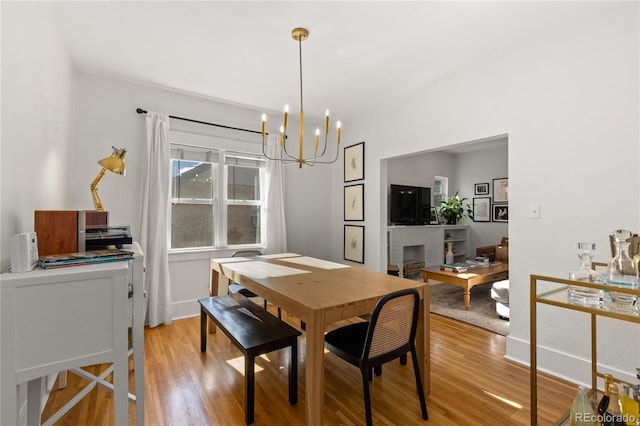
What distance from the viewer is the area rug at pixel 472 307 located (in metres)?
3.16

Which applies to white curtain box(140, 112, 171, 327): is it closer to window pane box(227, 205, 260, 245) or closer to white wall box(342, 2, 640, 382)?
window pane box(227, 205, 260, 245)

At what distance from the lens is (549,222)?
7.61 ft

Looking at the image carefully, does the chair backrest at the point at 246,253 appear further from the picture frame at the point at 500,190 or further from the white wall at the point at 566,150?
the picture frame at the point at 500,190

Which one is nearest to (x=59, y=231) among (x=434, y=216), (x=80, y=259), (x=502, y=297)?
(x=80, y=259)

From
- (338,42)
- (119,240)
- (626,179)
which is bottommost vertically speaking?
(119,240)

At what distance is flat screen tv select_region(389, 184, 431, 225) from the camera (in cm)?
538

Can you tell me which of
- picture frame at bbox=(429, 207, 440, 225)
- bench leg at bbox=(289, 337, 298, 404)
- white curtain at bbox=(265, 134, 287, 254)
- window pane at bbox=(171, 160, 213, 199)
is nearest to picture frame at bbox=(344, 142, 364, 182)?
white curtain at bbox=(265, 134, 287, 254)

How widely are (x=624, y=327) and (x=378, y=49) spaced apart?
272 cm

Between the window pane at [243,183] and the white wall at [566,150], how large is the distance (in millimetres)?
2595

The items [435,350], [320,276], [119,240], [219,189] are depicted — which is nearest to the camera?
[119,240]

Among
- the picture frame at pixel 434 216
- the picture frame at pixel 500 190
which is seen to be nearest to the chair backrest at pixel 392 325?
the picture frame at pixel 434 216

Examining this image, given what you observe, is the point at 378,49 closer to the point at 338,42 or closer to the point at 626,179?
the point at 338,42

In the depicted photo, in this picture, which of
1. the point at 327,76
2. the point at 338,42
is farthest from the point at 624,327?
the point at 327,76

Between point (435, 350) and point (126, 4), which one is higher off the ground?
point (126, 4)
